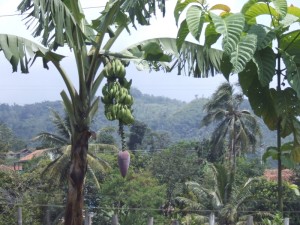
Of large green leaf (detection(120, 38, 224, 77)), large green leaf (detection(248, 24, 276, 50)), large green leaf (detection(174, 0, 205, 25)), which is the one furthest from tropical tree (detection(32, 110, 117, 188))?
large green leaf (detection(248, 24, 276, 50))

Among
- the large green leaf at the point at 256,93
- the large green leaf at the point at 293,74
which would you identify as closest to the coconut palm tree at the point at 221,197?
the large green leaf at the point at 256,93

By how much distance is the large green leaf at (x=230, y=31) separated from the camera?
3467 millimetres

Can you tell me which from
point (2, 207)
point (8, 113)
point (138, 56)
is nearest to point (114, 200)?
point (2, 207)

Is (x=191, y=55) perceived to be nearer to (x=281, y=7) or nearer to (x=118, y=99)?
(x=118, y=99)

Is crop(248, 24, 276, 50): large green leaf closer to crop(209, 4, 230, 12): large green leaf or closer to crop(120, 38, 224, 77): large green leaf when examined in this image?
crop(209, 4, 230, 12): large green leaf

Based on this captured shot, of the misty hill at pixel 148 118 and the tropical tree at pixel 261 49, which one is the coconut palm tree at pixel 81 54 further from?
the misty hill at pixel 148 118

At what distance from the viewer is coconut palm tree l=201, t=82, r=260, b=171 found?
33875 millimetres

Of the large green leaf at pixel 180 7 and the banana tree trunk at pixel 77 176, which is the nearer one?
the large green leaf at pixel 180 7

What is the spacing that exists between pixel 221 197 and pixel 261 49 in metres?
23.6

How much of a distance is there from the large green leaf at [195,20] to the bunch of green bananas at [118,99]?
222 centimetres

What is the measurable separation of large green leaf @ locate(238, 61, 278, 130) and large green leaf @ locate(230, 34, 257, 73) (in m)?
0.25

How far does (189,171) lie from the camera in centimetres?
3462

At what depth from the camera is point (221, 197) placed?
87.9 feet

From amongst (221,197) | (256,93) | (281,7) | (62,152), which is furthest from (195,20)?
(221,197)
